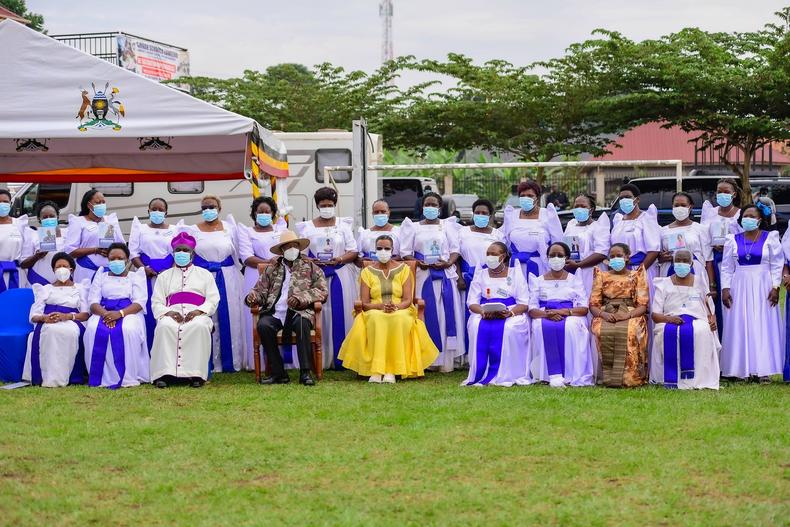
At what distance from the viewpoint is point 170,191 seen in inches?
746

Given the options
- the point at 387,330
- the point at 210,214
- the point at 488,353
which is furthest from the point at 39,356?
Answer: the point at 488,353

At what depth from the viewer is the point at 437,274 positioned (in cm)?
1188

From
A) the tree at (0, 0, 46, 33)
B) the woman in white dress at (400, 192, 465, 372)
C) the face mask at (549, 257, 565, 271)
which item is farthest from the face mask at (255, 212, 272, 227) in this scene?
the tree at (0, 0, 46, 33)

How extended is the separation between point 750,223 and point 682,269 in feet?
2.57

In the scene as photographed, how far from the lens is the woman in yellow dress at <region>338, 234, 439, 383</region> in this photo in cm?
1107

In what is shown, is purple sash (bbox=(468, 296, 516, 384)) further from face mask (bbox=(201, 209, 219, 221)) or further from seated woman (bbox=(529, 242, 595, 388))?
face mask (bbox=(201, 209, 219, 221))

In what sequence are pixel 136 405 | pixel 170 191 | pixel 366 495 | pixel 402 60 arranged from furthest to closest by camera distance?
pixel 402 60, pixel 170 191, pixel 136 405, pixel 366 495

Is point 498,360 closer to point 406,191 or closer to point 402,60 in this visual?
point 406,191

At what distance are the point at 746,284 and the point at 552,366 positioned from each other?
2006 millimetres

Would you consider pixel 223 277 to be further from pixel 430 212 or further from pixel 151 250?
pixel 430 212

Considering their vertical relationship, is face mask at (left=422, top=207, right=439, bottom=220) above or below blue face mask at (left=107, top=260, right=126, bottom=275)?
above

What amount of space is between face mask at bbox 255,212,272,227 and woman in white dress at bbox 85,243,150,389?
4.57 ft

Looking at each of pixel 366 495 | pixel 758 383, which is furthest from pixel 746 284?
pixel 366 495

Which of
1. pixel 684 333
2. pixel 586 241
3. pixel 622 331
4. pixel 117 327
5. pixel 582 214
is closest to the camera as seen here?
pixel 684 333
